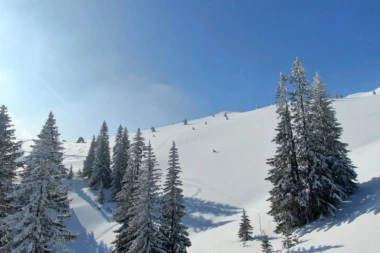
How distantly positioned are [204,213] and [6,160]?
37749 millimetres

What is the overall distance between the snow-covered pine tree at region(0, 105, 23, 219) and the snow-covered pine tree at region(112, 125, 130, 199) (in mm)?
34224

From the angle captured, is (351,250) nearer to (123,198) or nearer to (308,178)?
(308,178)

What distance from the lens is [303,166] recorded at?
2762cm

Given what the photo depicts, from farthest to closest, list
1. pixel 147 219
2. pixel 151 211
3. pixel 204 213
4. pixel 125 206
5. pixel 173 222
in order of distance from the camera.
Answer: pixel 204 213
pixel 125 206
pixel 173 222
pixel 151 211
pixel 147 219

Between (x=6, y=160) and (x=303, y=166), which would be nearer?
(x=6, y=160)

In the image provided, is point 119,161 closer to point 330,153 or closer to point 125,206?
point 125,206

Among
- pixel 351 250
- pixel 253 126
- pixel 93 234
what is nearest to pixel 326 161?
pixel 351 250

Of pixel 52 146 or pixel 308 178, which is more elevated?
pixel 52 146

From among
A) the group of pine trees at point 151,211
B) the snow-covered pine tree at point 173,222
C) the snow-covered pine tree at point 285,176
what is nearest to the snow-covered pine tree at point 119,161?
the group of pine trees at point 151,211

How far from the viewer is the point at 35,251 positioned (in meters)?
15.7

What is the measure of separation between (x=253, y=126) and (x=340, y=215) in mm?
75283

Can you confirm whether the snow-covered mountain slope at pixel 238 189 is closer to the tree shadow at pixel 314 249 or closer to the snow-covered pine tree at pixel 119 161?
the tree shadow at pixel 314 249

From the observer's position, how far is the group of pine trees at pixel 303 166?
25859 mm

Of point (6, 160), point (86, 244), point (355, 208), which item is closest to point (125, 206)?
point (6, 160)
